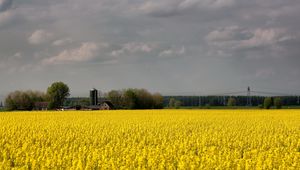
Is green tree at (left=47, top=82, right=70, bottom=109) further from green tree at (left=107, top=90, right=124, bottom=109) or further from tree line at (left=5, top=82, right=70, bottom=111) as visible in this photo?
green tree at (left=107, top=90, right=124, bottom=109)

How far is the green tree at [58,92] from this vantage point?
113900 millimetres

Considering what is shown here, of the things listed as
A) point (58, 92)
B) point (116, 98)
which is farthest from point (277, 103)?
point (58, 92)

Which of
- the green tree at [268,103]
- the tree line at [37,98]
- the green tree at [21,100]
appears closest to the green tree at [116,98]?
the tree line at [37,98]

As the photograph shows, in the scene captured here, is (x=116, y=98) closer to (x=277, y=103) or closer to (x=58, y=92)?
(x=58, y=92)

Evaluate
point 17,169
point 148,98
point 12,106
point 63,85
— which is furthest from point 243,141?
point 63,85

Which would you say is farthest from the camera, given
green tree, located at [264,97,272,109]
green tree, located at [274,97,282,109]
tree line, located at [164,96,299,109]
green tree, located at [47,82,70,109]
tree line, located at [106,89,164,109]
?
green tree, located at [47,82,70,109]

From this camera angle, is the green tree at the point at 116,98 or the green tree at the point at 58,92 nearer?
the green tree at the point at 116,98

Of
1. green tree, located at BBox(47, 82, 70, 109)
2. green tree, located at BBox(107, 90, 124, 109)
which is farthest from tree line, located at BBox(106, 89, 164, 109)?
green tree, located at BBox(47, 82, 70, 109)

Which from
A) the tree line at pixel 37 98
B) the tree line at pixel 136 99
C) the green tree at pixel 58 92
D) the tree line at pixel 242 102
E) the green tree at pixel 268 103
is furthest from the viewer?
the green tree at pixel 58 92

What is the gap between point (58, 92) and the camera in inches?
4567

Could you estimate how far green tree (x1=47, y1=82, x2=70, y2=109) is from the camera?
113900 millimetres

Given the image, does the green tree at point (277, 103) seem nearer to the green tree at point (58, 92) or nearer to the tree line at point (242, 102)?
the tree line at point (242, 102)

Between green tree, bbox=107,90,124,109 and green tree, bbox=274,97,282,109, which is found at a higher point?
green tree, bbox=107,90,124,109

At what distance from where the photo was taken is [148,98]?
9994 centimetres
